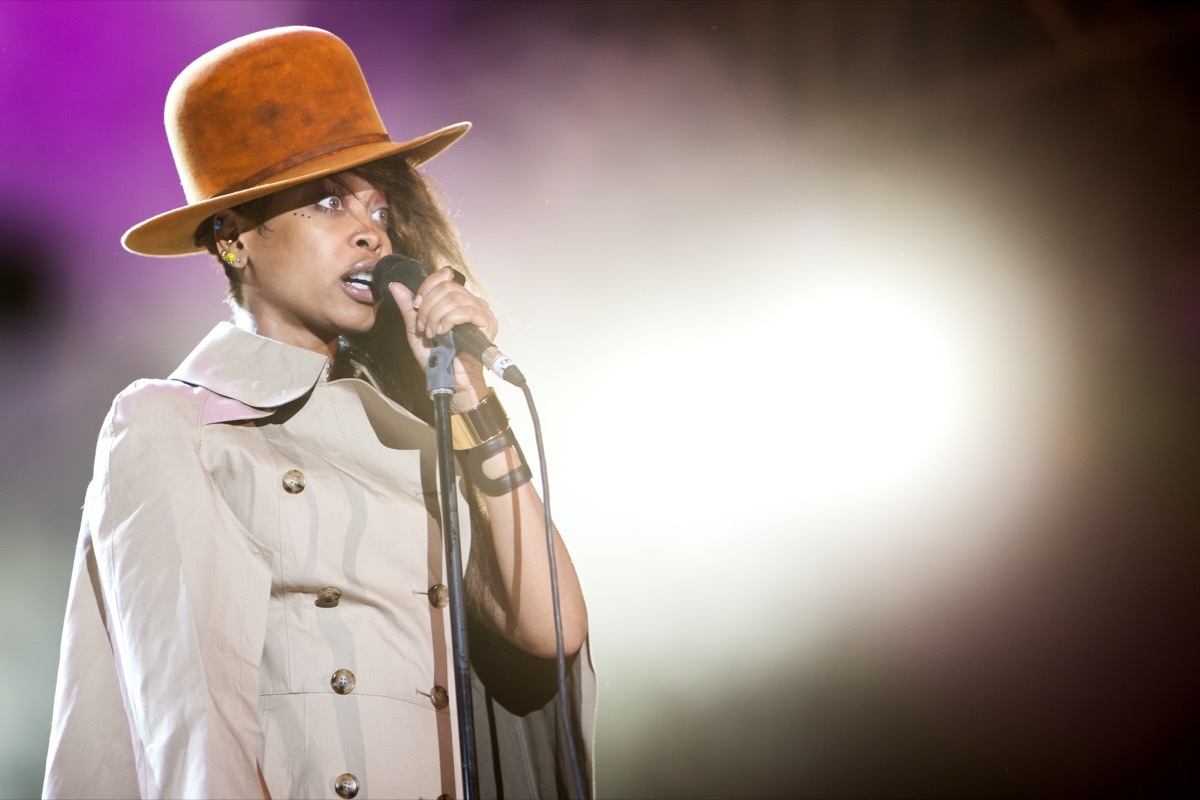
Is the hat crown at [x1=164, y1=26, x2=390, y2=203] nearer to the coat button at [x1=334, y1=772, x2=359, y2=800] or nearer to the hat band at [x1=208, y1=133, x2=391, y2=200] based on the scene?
the hat band at [x1=208, y1=133, x2=391, y2=200]

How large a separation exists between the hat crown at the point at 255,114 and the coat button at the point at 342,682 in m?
0.71

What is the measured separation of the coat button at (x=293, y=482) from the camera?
1.27 metres

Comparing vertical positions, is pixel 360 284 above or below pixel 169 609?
above

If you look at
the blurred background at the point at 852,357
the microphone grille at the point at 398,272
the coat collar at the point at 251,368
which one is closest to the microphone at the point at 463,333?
the microphone grille at the point at 398,272

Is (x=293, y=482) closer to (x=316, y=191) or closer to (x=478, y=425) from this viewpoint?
(x=478, y=425)

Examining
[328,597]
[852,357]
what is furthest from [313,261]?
[852,357]

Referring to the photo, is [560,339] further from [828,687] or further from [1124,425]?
[1124,425]

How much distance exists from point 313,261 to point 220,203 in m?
0.15

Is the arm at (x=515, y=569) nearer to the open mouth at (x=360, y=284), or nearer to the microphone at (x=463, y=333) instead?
the microphone at (x=463, y=333)

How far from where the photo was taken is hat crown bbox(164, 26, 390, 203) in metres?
1.42

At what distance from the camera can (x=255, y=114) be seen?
56.0 inches

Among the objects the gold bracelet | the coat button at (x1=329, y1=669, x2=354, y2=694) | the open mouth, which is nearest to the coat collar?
the open mouth

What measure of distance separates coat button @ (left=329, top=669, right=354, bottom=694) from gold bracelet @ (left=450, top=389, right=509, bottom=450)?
0.36m

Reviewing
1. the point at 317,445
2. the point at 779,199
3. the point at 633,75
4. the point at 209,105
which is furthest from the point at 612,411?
the point at 209,105
